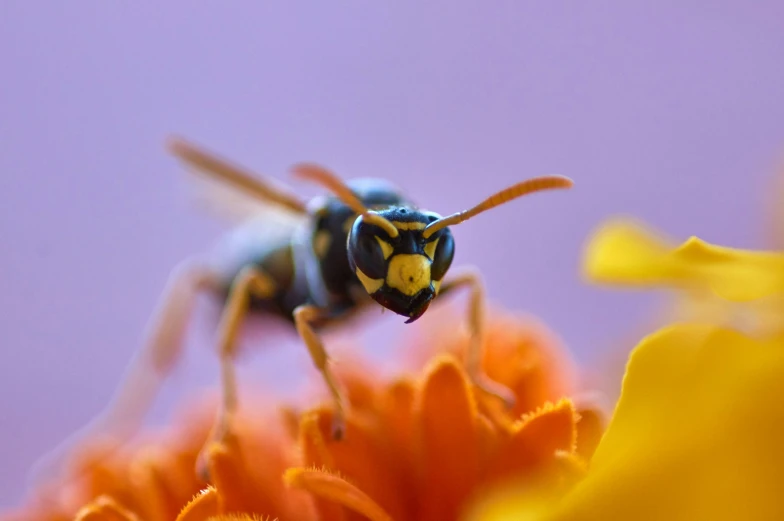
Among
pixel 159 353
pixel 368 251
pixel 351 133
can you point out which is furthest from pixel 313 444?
pixel 351 133

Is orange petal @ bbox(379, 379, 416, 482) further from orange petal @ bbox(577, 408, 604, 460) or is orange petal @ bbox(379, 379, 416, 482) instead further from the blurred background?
the blurred background

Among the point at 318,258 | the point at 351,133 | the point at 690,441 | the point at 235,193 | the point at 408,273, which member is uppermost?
the point at 351,133

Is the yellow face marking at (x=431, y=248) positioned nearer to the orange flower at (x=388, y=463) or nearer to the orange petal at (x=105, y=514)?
the orange flower at (x=388, y=463)

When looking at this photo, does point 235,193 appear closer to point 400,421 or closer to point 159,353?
point 159,353

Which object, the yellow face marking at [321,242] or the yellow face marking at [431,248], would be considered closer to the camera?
the yellow face marking at [431,248]

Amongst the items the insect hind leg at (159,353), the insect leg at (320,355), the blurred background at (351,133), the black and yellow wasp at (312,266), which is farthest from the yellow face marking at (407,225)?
the blurred background at (351,133)
